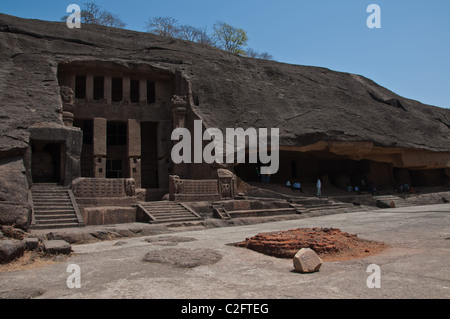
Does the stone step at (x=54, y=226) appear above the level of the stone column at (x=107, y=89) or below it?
below

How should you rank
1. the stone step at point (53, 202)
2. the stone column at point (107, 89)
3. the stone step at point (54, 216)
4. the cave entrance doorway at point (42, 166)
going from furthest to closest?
the stone column at point (107, 89)
the cave entrance doorway at point (42, 166)
the stone step at point (53, 202)
the stone step at point (54, 216)

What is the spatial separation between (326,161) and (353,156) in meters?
4.21

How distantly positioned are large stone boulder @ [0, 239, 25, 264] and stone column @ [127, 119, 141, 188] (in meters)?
12.9

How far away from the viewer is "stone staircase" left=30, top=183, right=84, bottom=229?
10.5 meters

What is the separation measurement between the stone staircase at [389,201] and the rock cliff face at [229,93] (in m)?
2.93

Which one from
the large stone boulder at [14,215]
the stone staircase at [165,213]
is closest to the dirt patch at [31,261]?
the large stone boulder at [14,215]

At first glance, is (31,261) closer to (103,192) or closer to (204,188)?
(103,192)

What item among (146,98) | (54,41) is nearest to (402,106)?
(146,98)

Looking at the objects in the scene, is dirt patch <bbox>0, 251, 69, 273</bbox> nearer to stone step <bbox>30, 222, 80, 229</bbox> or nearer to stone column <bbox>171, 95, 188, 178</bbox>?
stone step <bbox>30, 222, 80, 229</bbox>

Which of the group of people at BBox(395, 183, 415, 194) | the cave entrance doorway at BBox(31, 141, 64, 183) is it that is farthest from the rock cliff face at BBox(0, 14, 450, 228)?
the cave entrance doorway at BBox(31, 141, 64, 183)

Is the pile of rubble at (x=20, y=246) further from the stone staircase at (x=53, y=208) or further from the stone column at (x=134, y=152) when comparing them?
the stone column at (x=134, y=152)

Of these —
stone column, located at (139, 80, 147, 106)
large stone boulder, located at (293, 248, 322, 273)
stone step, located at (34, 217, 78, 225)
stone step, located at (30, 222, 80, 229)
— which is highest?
stone column, located at (139, 80, 147, 106)

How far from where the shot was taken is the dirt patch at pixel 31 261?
5423 millimetres

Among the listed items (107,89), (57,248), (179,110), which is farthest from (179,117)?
(57,248)
